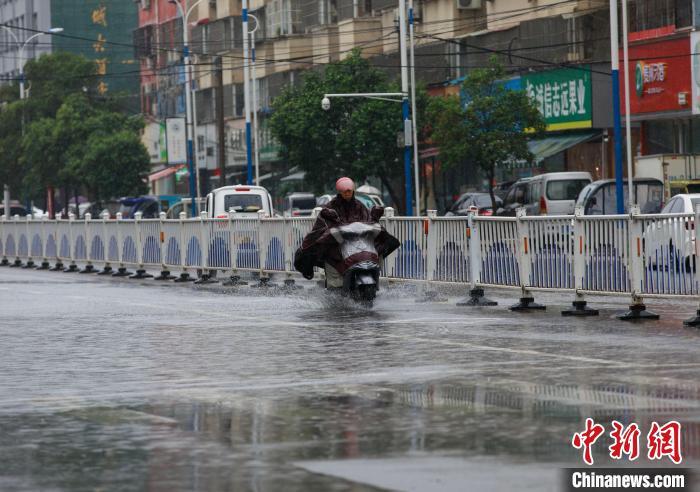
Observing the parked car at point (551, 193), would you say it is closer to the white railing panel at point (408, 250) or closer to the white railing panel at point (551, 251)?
the white railing panel at point (408, 250)

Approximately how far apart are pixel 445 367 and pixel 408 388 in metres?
1.48

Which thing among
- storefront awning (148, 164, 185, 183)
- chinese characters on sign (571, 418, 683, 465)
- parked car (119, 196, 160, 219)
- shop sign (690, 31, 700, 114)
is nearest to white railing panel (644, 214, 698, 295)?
chinese characters on sign (571, 418, 683, 465)

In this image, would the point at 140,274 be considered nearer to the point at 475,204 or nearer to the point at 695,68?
the point at 475,204

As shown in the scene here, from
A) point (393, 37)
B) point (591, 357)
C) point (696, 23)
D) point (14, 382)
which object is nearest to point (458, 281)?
point (591, 357)

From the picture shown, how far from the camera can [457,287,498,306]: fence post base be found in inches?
850

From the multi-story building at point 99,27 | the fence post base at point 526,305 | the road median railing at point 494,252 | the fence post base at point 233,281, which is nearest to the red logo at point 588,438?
the road median railing at point 494,252

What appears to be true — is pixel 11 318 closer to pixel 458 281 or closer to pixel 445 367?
pixel 458 281

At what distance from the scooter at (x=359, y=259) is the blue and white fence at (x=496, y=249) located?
1.38 meters

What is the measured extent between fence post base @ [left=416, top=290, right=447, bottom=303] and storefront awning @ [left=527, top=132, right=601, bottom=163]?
29537 mm

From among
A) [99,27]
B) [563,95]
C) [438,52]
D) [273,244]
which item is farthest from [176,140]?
[273,244]

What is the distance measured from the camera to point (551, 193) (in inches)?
1609

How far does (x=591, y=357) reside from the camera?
1364 cm

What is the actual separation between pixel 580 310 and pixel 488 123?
33.5 metres

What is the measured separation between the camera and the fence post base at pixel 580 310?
1922cm
